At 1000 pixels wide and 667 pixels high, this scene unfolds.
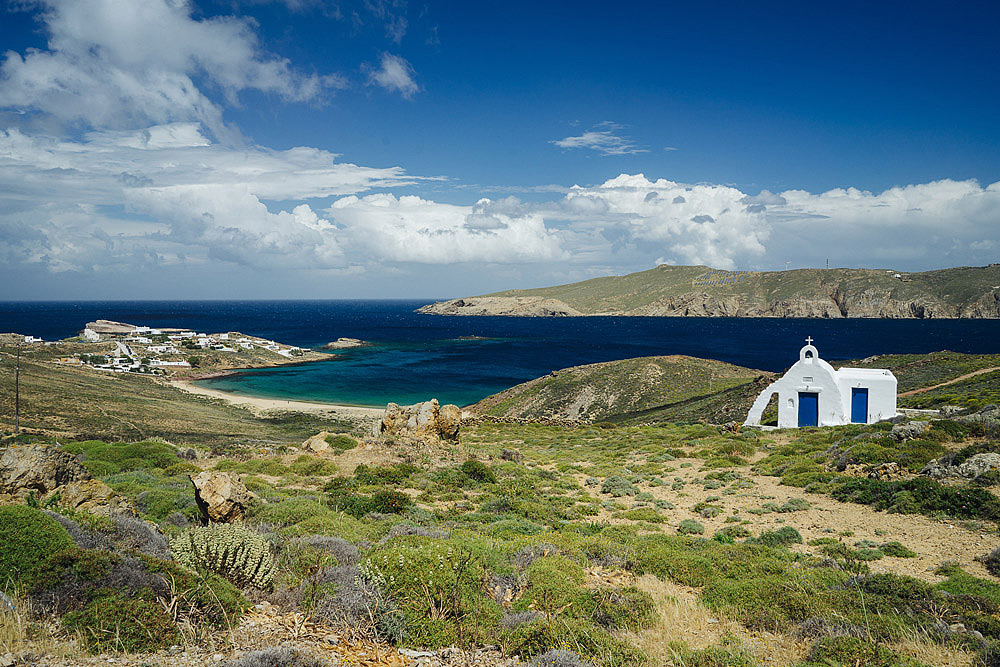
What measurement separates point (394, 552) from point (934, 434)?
16.7 metres

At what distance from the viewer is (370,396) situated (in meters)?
59.6

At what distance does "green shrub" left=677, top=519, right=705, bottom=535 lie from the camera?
1116cm

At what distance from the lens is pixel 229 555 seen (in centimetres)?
601

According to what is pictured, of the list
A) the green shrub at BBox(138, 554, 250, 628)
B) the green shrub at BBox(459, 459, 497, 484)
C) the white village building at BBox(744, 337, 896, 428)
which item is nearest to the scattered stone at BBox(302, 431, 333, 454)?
the green shrub at BBox(459, 459, 497, 484)

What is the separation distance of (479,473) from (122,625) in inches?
475

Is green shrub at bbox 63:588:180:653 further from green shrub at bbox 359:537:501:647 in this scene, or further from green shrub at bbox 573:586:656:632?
green shrub at bbox 573:586:656:632

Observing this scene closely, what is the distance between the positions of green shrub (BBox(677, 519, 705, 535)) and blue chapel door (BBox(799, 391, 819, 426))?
16373 millimetres

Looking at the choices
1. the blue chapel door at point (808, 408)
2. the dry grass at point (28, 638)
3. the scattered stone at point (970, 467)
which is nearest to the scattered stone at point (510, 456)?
the scattered stone at point (970, 467)

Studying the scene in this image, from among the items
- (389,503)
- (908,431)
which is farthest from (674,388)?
(389,503)

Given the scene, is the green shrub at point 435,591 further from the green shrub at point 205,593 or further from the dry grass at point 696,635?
the dry grass at point 696,635

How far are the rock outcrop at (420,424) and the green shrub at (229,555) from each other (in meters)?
14.6

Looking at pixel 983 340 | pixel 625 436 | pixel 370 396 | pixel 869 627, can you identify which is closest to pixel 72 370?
pixel 370 396

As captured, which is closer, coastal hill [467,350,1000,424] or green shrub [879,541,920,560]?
green shrub [879,541,920,560]

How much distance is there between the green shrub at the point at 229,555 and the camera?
19.4 feet
